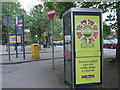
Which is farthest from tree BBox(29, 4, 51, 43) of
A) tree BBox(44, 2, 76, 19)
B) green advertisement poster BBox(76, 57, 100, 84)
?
green advertisement poster BBox(76, 57, 100, 84)

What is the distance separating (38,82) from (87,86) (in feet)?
5.56

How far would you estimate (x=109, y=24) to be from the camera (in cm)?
835

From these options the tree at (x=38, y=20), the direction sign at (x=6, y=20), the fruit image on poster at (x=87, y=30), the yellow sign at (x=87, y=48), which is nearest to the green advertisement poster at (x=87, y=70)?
the yellow sign at (x=87, y=48)

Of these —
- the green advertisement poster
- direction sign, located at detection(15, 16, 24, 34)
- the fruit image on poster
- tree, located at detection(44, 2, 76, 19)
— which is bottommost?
the green advertisement poster

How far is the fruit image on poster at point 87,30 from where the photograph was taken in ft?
14.6

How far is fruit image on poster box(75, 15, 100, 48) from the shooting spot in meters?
4.44

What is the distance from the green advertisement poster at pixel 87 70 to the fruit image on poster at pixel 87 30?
0.43 meters

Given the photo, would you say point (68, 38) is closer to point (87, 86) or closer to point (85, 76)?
point (85, 76)

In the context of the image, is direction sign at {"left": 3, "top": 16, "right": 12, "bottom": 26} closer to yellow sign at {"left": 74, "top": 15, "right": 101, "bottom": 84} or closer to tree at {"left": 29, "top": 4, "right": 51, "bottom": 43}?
yellow sign at {"left": 74, "top": 15, "right": 101, "bottom": 84}

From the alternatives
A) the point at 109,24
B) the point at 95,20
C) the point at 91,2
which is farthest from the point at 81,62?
the point at 91,2

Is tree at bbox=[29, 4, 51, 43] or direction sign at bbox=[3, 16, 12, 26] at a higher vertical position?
tree at bbox=[29, 4, 51, 43]

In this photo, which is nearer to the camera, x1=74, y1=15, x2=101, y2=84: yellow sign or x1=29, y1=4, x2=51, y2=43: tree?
x1=74, y1=15, x2=101, y2=84: yellow sign

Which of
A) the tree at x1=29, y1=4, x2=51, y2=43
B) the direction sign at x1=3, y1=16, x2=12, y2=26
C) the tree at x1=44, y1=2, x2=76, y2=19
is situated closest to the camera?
the tree at x1=44, y1=2, x2=76, y2=19

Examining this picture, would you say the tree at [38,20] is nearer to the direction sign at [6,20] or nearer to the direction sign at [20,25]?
the direction sign at [20,25]
